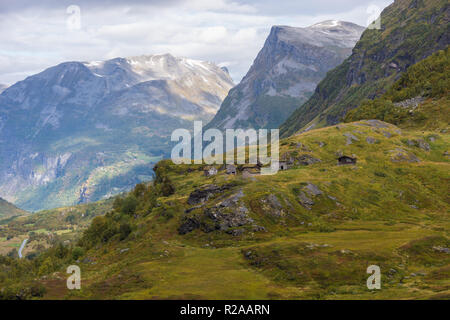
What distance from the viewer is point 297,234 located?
89.1 meters

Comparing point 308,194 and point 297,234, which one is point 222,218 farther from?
point 308,194

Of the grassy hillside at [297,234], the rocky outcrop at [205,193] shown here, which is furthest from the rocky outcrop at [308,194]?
the rocky outcrop at [205,193]

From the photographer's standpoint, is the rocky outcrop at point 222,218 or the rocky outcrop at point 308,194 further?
the rocky outcrop at point 308,194

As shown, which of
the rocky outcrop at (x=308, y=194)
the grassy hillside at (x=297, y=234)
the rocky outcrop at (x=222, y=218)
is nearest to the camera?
the grassy hillside at (x=297, y=234)

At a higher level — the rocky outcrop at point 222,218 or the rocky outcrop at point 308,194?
the rocky outcrop at point 308,194

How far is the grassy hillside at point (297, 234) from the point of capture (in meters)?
60.6

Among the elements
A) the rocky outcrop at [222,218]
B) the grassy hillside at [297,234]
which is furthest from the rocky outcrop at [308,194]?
the rocky outcrop at [222,218]

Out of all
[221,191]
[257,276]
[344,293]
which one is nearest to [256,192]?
[221,191]

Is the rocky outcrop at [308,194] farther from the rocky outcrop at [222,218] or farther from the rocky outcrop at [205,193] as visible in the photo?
the rocky outcrop at [205,193]

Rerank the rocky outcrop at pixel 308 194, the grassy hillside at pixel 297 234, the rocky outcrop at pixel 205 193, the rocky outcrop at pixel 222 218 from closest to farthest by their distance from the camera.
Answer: the grassy hillside at pixel 297 234 → the rocky outcrop at pixel 222 218 → the rocky outcrop at pixel 308 194 → the rocky outcrop at pixel 205 193

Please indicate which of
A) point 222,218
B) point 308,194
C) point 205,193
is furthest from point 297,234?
point 205,193

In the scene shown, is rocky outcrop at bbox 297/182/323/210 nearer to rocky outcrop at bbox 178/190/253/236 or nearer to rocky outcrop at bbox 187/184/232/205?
rocky outcrop at bbox 178/190/253/236

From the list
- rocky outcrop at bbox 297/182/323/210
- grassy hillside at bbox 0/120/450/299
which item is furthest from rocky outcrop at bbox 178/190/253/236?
rocky outcrop at bbox 297/182/323/210

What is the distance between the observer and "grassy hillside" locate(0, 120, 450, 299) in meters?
60.6
